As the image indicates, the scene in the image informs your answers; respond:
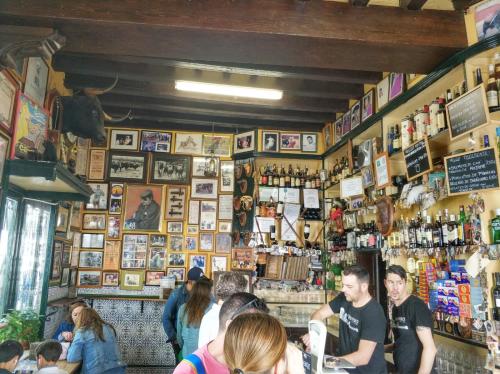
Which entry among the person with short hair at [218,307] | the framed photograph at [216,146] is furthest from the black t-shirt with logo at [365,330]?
the framed photograph at [216,146]

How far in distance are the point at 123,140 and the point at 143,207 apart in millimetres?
1254

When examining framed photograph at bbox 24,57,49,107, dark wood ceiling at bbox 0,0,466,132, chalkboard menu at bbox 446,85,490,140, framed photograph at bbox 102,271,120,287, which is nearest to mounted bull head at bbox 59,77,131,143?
framed photograph at bbox 24,57,49,107

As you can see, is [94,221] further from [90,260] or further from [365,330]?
[365,330]

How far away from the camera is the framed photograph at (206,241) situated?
702 centimetres

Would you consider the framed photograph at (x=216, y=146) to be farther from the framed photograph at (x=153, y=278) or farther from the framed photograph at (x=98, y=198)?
the framed photograph at (x=153, y=278)

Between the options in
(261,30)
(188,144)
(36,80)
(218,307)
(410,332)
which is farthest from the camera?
(188,144)

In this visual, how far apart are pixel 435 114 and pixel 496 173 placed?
1017 mm

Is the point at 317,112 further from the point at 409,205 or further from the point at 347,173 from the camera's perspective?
the point at 409,205

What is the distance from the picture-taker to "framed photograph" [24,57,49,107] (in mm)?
4269

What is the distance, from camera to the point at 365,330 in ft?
9.48

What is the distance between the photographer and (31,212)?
4.74 m

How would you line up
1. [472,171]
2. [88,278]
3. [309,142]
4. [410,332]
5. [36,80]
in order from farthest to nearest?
1. [309,142]
2. [88,278]
3. [36,80]
4. [472,171]
5. [410,332]

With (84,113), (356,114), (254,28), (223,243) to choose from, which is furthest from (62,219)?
(356,114)

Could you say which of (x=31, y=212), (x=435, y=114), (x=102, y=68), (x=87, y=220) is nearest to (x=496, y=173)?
(x=435, y=114)
